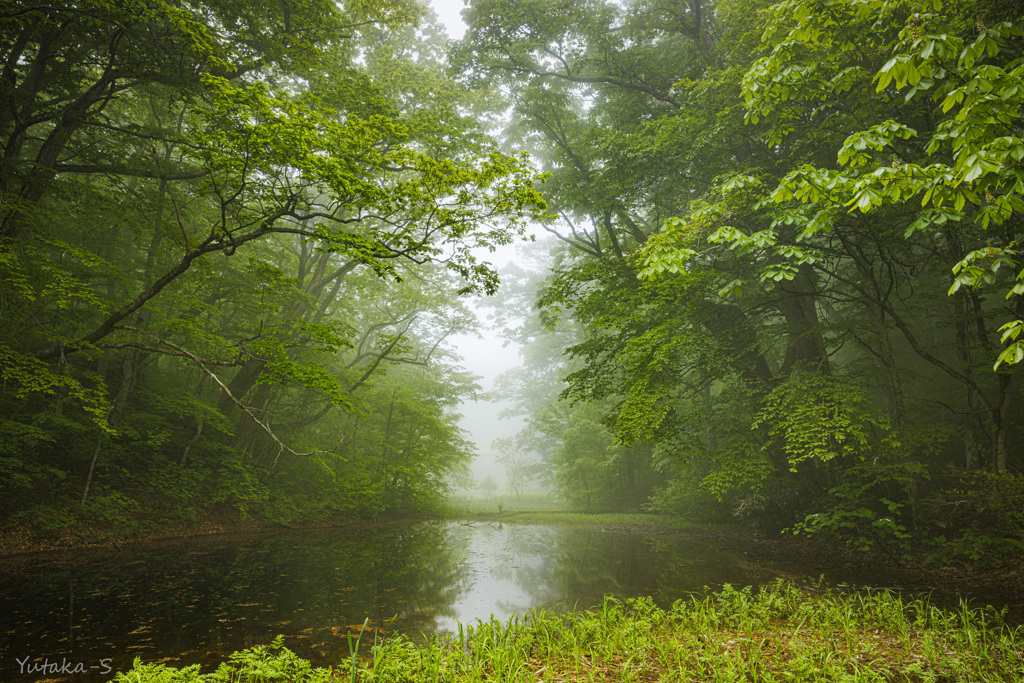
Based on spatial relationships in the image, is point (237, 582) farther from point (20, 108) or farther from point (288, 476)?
point (20, 108)

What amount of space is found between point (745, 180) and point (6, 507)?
46.0ft

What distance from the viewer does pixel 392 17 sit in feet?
31.4

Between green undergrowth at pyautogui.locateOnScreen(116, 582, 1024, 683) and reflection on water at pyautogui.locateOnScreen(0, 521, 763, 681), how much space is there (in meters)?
1.17

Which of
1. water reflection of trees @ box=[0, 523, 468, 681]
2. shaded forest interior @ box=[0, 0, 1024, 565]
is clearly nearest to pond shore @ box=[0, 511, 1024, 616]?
shaded forest interior @ box=[0, 0, 1024, 565]

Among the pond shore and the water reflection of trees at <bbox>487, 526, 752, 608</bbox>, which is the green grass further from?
the pond shore

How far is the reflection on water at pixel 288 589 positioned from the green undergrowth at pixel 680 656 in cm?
117

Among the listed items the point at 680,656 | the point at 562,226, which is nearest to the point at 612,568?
the point at 680,656

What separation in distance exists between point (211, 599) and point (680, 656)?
614cm

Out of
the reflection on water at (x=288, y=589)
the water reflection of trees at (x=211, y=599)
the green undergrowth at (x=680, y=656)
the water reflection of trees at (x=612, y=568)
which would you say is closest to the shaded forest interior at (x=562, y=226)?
the water reflection of trees at (x=612, y=568)

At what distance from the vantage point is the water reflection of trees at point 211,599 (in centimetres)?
422

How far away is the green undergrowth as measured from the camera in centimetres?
301

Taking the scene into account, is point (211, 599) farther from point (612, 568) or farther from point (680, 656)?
point (612, 568)

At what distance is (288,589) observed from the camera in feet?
21.0

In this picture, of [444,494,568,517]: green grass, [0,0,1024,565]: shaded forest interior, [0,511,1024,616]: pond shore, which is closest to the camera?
[0,0,1024,565]: shaded forest interior
